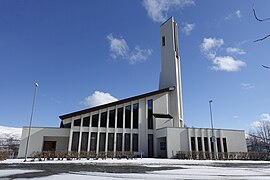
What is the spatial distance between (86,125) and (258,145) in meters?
57.0

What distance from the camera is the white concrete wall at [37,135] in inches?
1123

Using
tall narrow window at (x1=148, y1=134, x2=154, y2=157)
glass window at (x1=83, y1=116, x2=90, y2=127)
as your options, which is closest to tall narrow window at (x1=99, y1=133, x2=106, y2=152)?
glass window at (x1=83, y1=116, x2=90, y2=127)

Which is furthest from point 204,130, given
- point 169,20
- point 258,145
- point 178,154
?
point 258,145

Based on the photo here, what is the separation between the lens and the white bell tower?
3584 centimetres

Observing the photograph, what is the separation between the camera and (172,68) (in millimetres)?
38688

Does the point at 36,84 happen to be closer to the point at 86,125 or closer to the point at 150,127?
the point at 86,125

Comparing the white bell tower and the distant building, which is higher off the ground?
the white bell tower

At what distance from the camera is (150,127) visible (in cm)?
3341

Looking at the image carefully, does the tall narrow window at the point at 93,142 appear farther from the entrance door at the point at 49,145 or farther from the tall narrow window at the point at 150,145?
the tall narrow window at the point at 150,145

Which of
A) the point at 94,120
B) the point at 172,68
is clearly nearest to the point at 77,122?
the point at 94,120

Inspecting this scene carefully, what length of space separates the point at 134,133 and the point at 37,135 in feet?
45.3

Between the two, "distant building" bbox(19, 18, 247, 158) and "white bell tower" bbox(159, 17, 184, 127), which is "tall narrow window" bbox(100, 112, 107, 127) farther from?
"white bell tower" bbox(159, 17, 184, 127)

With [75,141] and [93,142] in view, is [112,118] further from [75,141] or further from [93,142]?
[75,141]

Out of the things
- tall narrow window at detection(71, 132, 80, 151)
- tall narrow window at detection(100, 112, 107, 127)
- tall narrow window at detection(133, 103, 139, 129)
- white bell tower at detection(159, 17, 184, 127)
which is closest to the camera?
tall narrow window at detection(71, 132, 80, 151)
